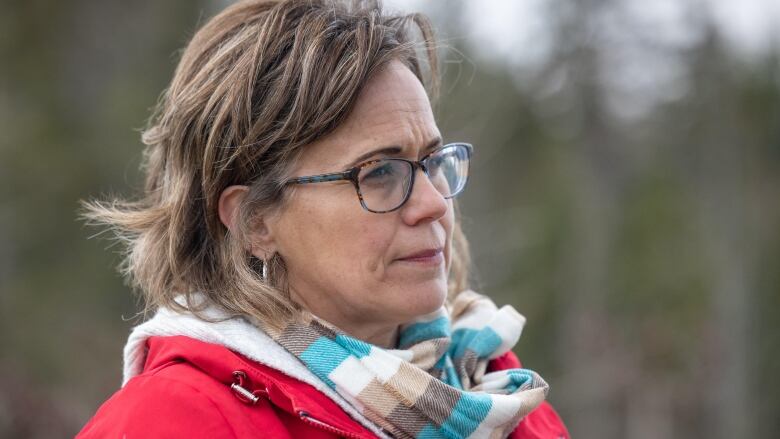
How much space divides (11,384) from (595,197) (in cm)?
1010

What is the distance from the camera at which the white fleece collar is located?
1672 millimetres

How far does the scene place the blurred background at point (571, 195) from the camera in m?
11.2

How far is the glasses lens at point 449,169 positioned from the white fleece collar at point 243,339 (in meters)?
0.54

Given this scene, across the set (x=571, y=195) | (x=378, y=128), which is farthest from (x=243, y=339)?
(x=571, y=195)

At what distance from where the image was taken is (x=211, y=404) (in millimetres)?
1569

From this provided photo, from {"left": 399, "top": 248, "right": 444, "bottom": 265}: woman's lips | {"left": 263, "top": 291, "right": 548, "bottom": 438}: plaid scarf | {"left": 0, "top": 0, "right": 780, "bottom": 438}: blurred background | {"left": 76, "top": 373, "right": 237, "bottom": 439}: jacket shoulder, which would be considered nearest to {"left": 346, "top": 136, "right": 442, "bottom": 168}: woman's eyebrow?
{"left": 399, "top": 248, "right": 444, "bottom": 265}: woman's lips

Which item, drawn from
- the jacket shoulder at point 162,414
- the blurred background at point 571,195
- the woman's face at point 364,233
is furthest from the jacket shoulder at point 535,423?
the blurred background at point 571,195

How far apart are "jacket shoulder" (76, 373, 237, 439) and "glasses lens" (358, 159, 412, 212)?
55cm

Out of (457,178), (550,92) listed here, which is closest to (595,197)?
(550,92)

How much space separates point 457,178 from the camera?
6.64 ft

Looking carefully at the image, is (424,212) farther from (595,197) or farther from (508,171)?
(508,171)

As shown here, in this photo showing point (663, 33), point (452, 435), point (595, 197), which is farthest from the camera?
point (595, 197)

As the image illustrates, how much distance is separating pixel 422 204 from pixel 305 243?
279mm

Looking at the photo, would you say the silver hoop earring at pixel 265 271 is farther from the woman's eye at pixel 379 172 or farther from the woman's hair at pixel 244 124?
the woman's eye at pixel 379 172
